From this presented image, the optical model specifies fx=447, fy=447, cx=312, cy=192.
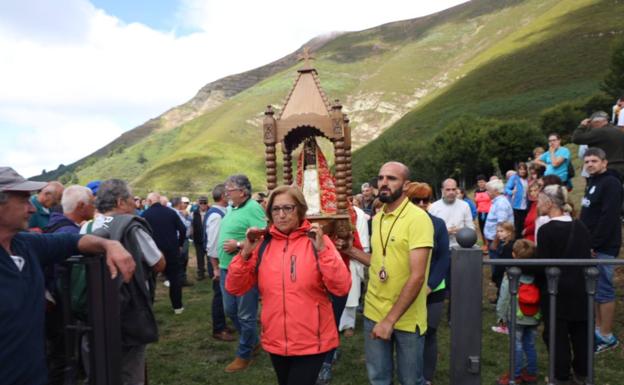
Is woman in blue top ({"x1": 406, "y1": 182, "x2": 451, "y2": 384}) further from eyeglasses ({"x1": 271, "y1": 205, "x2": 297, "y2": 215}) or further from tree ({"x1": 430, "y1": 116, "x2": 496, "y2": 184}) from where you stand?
tree ({"x1": 430, "y1": 116, "x2": 496, "y2": 184})

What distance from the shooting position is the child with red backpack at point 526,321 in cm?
410

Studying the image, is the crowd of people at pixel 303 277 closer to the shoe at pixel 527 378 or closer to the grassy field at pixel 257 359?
the shoe at pixel 527 378

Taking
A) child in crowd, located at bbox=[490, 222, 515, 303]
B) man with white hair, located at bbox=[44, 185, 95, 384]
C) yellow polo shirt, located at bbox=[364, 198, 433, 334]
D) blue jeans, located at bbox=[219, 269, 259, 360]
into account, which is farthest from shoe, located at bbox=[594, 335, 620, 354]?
man with white hair, located at bbox=[44, 185, 95, 384]

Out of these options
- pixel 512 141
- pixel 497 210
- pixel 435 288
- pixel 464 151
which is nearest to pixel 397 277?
pixel 435 288

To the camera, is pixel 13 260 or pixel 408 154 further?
pixel 408 154

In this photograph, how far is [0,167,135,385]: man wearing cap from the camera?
206cm

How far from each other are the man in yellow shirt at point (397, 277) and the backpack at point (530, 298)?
1.37 metres

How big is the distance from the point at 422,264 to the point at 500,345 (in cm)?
345

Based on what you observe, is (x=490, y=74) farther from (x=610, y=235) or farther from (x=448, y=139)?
(x=610, y=235)

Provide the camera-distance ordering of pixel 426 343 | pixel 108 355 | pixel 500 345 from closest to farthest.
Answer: pixel 108 355 < pixel 426 343 < pixel 500 345

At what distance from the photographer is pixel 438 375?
5.00 metres

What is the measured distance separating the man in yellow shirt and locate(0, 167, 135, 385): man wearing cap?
176cm

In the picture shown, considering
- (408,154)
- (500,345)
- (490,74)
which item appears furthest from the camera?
(490,74)

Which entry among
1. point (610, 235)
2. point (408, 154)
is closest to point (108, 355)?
point (610, 235)
